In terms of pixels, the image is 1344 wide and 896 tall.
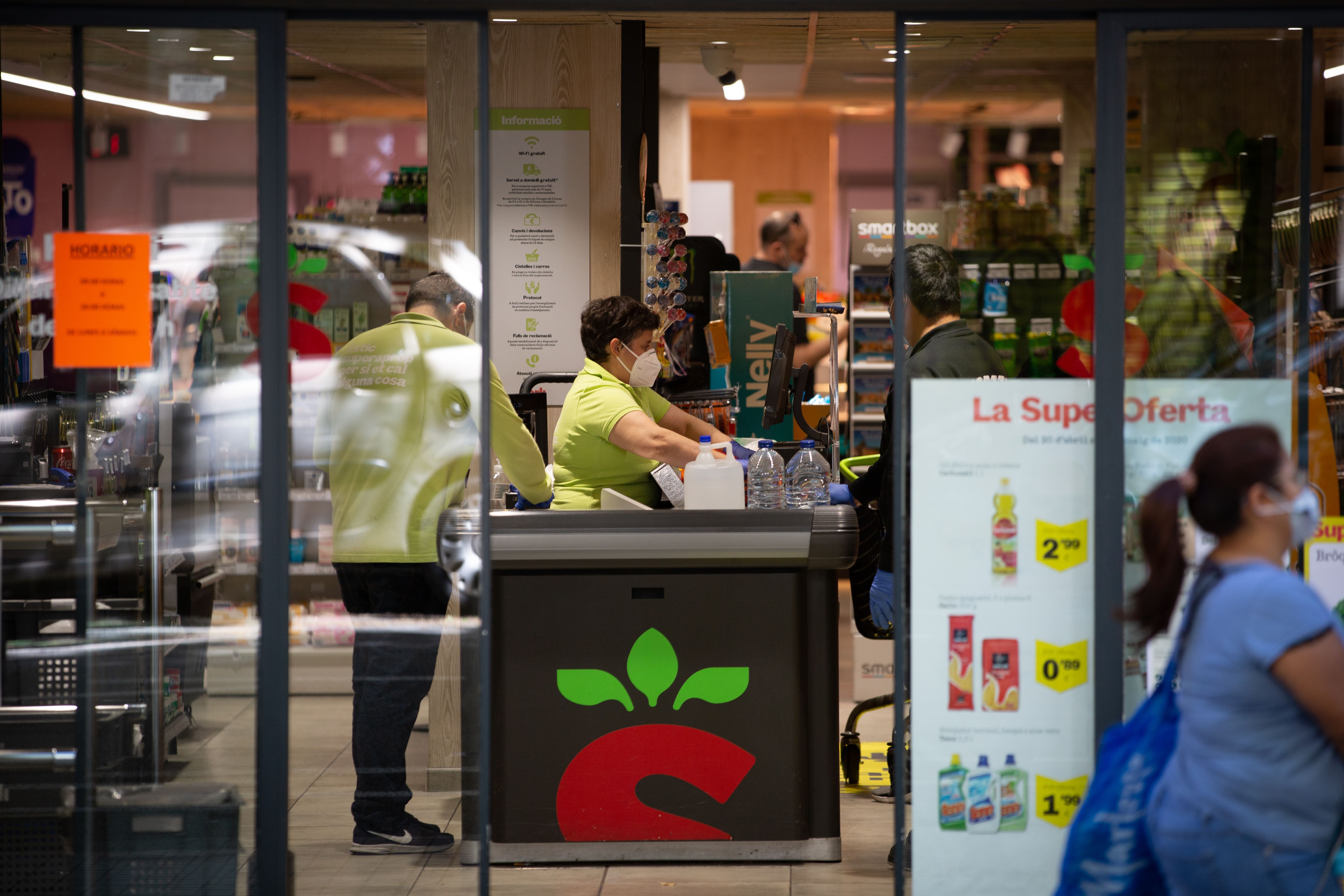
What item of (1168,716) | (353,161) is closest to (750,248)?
(353,161)

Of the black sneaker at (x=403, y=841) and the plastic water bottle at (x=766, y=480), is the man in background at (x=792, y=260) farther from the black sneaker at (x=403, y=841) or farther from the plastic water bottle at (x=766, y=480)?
the black sneaker at (x=403, y=841)

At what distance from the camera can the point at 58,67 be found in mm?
3373

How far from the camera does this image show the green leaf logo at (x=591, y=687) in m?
3.95

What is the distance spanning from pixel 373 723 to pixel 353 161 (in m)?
1.77

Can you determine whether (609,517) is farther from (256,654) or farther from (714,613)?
(256,654)

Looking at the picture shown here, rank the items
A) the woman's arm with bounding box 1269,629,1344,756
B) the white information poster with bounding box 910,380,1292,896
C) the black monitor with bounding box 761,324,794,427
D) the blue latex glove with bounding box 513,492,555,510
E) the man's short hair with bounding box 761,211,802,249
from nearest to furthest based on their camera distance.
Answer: the woman's arm with bounding box 1269,629,1344,756, the white information poster with bounding box 910,380,1292,896, the blue latex glove with bounding box 513,492,555,510, the black monitor with bounding box 761,324,794,427, the man's short hair with bounding box 761,211,802,249

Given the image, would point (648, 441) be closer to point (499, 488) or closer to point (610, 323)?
point (610, 323)

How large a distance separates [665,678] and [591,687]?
0.78 ft

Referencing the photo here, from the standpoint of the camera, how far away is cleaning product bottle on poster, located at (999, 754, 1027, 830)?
3.27m

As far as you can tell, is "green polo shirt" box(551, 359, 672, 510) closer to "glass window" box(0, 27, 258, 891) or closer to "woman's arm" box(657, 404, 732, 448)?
"woman's arm" box(657, 404, 732, 448)

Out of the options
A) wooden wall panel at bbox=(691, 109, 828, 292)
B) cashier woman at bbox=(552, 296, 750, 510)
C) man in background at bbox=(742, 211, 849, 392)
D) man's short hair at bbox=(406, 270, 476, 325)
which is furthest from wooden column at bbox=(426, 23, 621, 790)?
wooden wall panel at bbox=(691, 109, 828, 292)

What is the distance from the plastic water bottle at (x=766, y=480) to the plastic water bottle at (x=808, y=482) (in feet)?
0.16

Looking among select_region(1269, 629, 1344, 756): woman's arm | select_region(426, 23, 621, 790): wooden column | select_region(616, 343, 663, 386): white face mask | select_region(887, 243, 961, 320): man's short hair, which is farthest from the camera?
select_region(426, 23, 621, 790): wooden column

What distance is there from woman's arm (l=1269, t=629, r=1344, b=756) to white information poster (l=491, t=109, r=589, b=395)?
12.2ft
